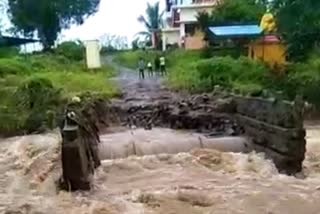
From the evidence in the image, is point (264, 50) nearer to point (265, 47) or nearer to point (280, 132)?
point (265, 47)

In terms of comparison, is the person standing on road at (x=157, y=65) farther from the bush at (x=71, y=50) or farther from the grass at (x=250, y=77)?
the grass at (x=250, y=77)

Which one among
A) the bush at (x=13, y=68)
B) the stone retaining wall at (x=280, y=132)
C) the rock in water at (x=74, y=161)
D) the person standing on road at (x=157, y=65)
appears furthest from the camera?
the person standing on road at (x=157, y=65)

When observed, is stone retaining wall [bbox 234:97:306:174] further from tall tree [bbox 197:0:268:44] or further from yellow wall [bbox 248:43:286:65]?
tall tree [bbox 197:0:268:44]

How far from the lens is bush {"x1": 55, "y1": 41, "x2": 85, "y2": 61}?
→ 107 ft

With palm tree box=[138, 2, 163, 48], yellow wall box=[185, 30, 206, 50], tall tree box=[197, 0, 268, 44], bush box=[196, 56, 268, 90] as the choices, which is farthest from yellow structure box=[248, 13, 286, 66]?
palm tree box=[138, 2, 163, 48]

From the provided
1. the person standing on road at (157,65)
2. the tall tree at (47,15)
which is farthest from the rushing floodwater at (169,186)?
the tall tree at (47,15)

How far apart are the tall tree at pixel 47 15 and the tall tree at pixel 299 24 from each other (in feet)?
63.5

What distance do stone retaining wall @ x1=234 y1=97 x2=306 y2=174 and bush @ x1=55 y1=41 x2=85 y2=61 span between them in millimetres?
21827

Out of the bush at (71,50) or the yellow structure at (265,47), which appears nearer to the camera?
the yellow structure at (265,47)

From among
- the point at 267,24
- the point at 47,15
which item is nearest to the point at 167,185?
the point at 267,24

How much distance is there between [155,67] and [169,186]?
21.1m

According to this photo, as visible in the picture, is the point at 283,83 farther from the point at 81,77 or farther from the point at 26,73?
the point at 26,73

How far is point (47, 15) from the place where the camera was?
3638cm

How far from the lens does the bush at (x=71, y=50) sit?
107 feet
